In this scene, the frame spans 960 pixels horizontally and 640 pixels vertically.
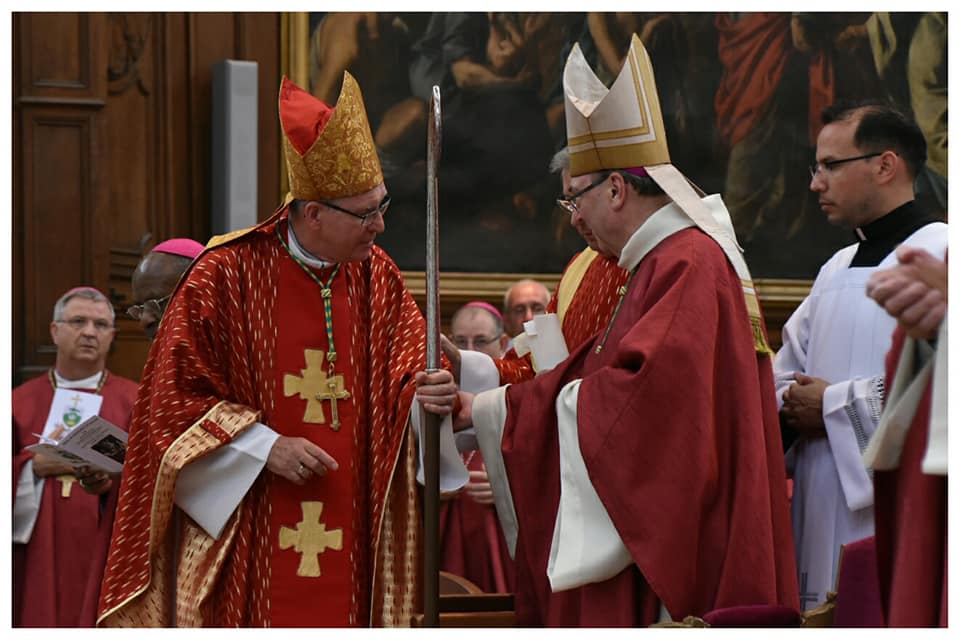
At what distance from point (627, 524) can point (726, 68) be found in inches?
276

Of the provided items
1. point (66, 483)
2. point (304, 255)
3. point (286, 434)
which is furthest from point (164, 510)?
point (66, 483)

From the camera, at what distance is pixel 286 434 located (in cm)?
440

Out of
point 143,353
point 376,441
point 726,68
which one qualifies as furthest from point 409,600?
point 726,68

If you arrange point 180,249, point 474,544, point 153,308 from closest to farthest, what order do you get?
1. point 153,308
2. point 180,249
3. point 474,544

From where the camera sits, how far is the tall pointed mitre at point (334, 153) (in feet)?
14.6

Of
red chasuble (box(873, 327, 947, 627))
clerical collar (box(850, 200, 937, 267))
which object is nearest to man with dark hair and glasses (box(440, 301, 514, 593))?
clerical collar (box(850, 200, 937, 267))

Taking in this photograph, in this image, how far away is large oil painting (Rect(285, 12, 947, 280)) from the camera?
970 centimetres

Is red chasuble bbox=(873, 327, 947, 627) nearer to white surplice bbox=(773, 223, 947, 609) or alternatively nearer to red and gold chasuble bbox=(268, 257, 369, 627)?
white surplice bbox=(773, 223, 947, 609)

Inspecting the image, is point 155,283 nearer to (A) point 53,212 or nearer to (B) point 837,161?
(B) point 837,161

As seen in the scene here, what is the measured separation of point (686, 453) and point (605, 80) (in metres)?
6.65

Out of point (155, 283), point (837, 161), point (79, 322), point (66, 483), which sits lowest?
point (66, 483)

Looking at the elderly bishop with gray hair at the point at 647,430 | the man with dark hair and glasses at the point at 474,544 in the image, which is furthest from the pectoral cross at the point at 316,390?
the man with dark hair and glasses at the point at 474,544

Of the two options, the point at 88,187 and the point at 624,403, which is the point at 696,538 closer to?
the point at 624,403

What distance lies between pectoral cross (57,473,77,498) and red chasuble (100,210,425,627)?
2.37 meters
